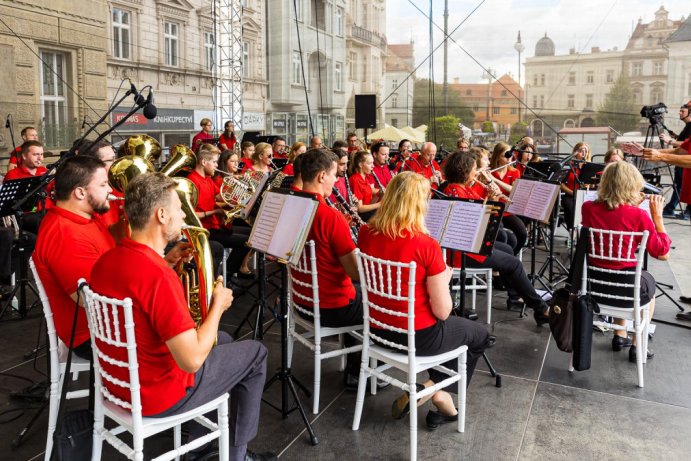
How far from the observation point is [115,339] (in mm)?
1882

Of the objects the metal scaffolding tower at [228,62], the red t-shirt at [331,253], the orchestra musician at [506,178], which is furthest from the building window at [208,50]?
the red t-shirt at [331,253]

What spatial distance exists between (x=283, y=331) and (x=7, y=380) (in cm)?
173

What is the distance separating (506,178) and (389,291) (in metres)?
4.82

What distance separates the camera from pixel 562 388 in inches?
130

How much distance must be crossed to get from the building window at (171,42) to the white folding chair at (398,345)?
10.3 meters

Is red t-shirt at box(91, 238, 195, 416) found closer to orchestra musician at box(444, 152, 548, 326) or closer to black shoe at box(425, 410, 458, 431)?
black shoe at box(425, 410, 458, 431)

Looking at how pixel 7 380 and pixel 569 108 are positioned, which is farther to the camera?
pixel 569 108

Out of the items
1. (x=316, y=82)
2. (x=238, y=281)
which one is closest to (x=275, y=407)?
(x=238, y=281)

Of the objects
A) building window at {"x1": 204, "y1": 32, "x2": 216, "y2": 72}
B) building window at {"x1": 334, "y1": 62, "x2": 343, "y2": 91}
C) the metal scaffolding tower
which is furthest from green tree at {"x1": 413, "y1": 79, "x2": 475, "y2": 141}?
building window at {"x1": 204, "y1": 32, "x2": 216, "y2": 72}

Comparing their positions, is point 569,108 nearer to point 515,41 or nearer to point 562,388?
point 515,41

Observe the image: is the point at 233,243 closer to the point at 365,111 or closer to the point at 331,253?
the point at 331,253

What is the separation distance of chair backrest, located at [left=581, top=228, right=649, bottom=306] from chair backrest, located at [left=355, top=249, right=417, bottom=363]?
4.86 feet

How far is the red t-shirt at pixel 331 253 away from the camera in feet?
9.64

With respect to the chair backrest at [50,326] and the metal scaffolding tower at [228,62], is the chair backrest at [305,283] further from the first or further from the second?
the metal scaffolding tower at [228,62]
